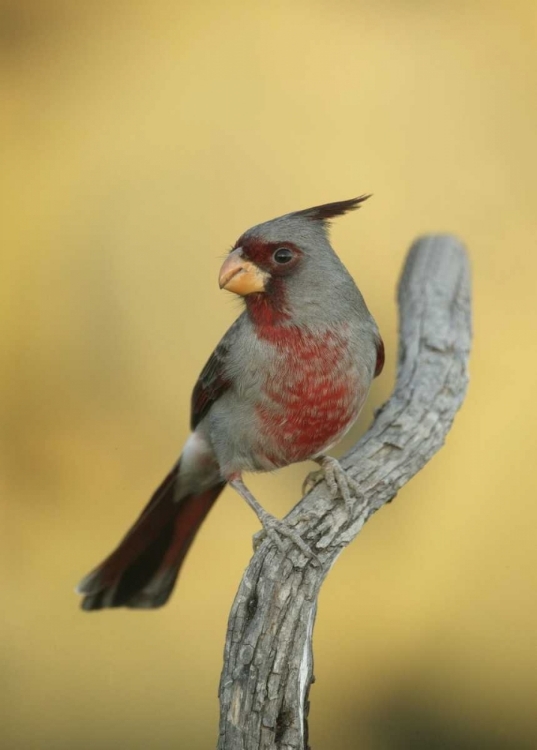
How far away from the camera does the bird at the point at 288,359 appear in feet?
11.3

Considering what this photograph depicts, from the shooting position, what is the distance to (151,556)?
4184 mm

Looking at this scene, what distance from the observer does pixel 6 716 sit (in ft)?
Result: 17.6

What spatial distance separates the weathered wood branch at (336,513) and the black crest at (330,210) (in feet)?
3.04

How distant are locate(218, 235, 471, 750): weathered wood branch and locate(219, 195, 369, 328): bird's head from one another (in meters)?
0.70

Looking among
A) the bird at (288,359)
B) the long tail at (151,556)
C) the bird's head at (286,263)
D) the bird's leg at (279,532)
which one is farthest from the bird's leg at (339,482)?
the long tail at (151,556)

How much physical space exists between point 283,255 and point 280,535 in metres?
0.98

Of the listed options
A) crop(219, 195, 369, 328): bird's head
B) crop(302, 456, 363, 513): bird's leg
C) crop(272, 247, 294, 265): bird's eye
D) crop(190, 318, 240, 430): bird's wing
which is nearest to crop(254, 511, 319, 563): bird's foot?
crop(302, 456, 363, 513): bird's leg

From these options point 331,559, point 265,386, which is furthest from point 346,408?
point 331,559

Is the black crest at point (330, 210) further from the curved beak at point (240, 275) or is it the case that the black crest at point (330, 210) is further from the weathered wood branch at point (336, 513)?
the weathered wood branch at point (336, 513)

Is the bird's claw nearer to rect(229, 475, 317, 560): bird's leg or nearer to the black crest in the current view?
rect(229, 475, 317, 560): bird's leg

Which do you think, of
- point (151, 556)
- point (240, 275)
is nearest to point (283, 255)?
point (240, 275)

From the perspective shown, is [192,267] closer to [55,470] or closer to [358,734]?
[55,470]

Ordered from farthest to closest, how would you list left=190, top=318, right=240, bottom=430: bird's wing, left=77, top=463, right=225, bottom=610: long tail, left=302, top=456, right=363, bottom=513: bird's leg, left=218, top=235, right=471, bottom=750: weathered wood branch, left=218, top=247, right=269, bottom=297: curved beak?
left=77, top=463, right=225, bottom=610: long tail, left=190, top=318, right=240, bottom=430: bird's wing, left=302, top=456, right=363, bottom=513: bird's leg, left=218, top=247, right=269, bottom=297: curved beak, left=218, top=235, right=471, bottom=750: weathered wood branch

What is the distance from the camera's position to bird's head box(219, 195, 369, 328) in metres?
3.40
